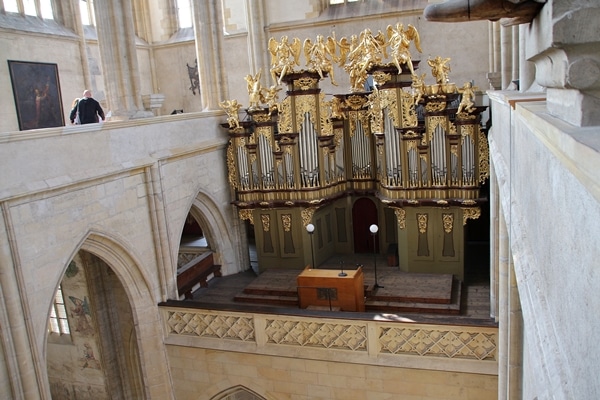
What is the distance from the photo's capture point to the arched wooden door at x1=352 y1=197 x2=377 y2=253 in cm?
1234

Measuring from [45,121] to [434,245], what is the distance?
33.2 feet

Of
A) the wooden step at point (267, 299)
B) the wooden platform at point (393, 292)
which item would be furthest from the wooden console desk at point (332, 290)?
the wooden step at point (267, 299)

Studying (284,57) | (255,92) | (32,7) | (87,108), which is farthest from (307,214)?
(32,7)

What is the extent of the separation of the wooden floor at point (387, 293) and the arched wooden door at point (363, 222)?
25 cm

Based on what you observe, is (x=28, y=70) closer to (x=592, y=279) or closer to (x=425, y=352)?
(x=425, y=352)

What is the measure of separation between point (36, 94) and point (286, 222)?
24.2ft

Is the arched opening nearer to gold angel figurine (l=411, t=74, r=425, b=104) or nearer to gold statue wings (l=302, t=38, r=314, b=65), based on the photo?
gold statue wings (l=302, t=38, r=314, b=65)

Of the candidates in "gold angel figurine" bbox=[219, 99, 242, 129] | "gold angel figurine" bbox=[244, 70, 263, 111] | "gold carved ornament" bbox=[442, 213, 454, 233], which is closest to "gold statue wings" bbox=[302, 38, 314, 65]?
"gold angel figurine" bbox=[244, 70, 263, 111]

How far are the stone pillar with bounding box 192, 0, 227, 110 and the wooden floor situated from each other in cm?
405

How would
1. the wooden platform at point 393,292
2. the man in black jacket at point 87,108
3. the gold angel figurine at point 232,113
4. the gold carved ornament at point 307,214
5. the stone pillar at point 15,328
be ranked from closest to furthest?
the stone pillar at point 15,328, the wooden platform at point 393,292, the man in black jacket at point 87,108, the gold carved ornament at point 307,214, the gold angel figurine at point 232,113

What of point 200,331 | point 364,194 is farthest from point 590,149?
point 364,194

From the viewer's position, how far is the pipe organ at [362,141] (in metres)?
10.4

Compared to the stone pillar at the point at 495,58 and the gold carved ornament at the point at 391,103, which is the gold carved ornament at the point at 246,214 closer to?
the gold carved ornament at the point at 391,103

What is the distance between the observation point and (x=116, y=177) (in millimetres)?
8508
